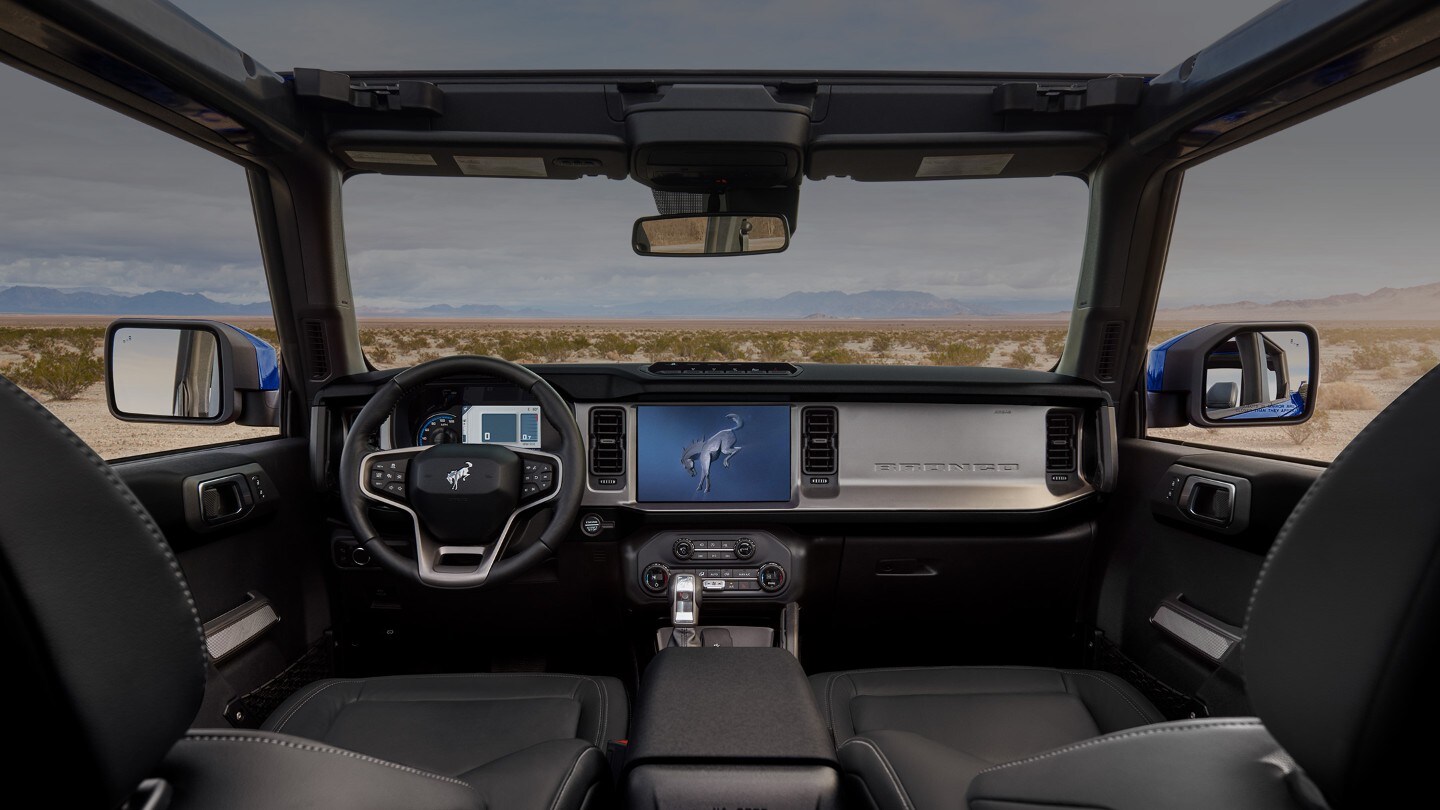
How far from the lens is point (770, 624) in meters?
3.29

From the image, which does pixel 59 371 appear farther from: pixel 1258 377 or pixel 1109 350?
pixel 1258 377

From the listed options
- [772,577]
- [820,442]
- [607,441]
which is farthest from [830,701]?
[607,441]

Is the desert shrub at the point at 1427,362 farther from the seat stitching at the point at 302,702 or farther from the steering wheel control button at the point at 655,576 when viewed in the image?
the seat stitching at the point at 302,702

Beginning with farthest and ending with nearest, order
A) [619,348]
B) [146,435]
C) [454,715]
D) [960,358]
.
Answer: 1. [619,348]
2. [960,358]
3. [146,435]
4. [454,715]

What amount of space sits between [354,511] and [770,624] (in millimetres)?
1704

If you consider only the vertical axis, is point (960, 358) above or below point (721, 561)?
above

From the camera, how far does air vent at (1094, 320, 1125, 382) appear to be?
327cm

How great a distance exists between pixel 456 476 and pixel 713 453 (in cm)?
102

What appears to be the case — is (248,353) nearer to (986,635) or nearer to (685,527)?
(685,527)

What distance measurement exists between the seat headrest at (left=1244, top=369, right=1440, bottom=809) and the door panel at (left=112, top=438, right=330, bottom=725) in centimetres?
252

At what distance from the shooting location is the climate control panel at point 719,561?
10.5ft

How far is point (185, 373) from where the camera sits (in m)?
2.87

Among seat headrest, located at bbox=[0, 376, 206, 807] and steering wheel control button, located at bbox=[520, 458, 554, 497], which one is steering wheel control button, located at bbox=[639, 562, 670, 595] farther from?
seat headrest, located at bbox=[0, 376, 206, 807]

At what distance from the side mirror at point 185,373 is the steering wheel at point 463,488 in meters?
0.67
